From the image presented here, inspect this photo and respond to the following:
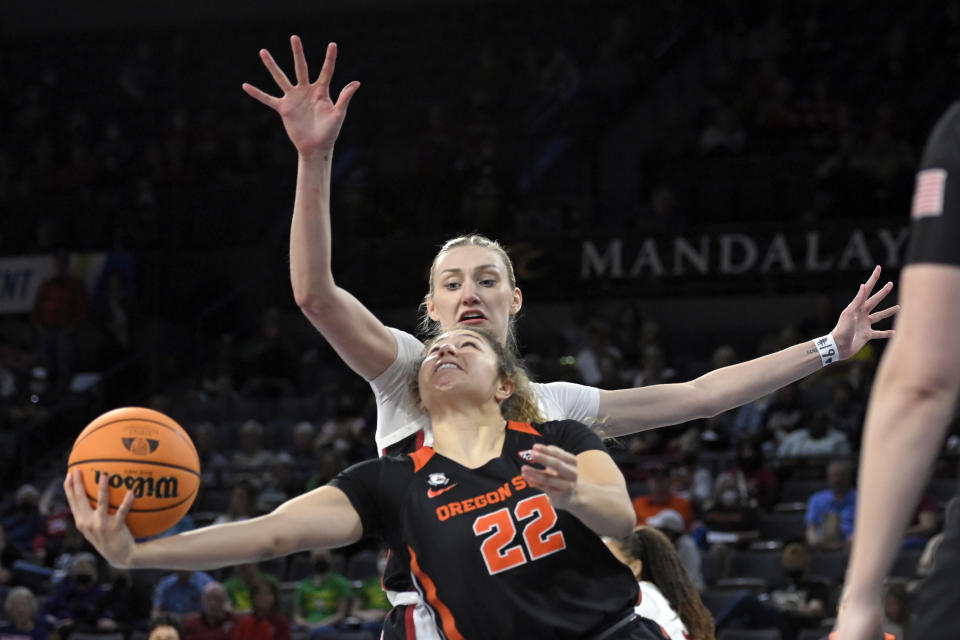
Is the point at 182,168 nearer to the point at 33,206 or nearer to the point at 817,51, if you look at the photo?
the point at 33,206

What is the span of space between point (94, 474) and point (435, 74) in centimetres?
1798

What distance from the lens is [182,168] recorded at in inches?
771

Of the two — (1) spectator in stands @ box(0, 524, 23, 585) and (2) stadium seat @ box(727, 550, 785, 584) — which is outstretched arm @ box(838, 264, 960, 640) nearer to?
(2) stadium seat @ box(727, 550, 785, 584)

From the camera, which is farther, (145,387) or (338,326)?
(145,387)

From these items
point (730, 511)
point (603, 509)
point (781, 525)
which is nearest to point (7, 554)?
point (730, 511)

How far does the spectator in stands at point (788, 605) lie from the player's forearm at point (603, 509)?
6.45 m

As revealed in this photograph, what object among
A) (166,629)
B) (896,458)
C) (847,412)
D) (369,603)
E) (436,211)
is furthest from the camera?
(436,211)

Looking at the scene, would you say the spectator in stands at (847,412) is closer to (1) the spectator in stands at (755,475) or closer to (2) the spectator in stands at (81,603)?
(1) the spectator in stands at (755,475)

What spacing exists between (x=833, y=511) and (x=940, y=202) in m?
9.46

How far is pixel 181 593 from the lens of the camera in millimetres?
11570

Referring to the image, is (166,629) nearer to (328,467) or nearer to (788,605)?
(328,467)

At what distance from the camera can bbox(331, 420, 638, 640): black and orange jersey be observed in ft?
11.9

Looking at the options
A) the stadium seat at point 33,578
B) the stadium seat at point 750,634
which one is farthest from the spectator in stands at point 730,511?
the stadium seat at point 33,578

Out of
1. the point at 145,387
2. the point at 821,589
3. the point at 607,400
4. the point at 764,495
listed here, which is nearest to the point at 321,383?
the point at 145,387
